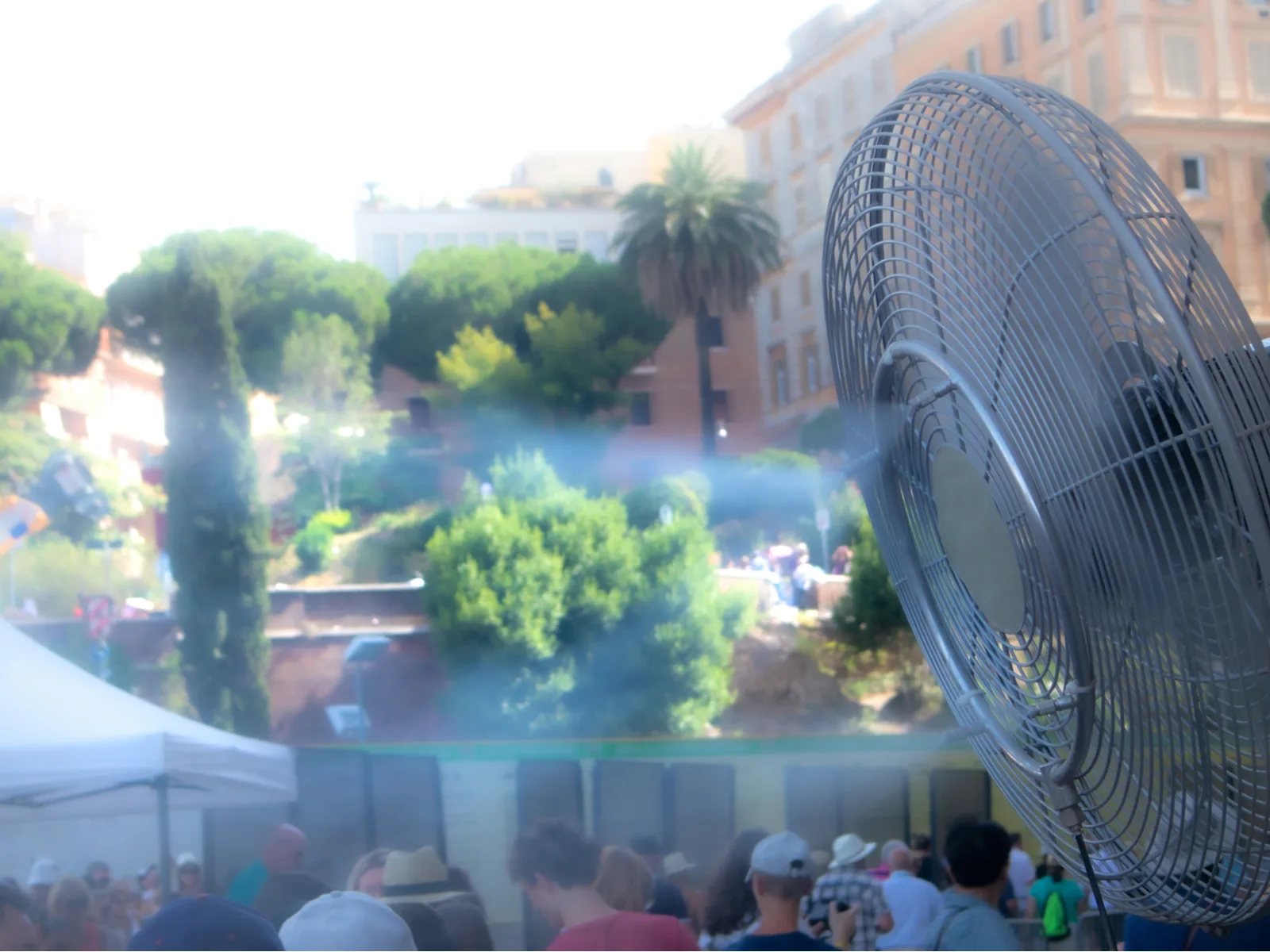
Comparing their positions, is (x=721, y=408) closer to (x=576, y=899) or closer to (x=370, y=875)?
(x=370, y=875)

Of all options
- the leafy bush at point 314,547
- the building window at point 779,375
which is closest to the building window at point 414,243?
the building window at point 779,375

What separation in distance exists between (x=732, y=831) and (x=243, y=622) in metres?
7.86

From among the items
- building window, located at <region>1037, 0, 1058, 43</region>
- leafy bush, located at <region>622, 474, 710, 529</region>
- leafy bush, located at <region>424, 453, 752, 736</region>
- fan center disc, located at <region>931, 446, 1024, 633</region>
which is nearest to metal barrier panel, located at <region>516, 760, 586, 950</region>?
fan center disc, located at <region>931, 446, 1024, 633</region>

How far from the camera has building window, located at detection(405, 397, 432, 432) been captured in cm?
2823

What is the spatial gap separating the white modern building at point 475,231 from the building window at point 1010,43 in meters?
13.4

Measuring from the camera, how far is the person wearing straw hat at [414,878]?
119 inches

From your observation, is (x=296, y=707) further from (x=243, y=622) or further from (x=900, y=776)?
(x=900, y=776)

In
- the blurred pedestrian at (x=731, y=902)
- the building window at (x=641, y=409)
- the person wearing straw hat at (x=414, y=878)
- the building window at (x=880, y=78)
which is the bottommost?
the blurred pedestrian at (x=731, y=902)

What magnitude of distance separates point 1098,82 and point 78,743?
1572 cm

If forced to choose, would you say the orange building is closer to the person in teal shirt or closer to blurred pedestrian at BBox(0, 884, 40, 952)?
the person in teal shirt

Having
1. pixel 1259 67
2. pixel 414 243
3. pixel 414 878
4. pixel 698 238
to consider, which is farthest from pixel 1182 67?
pixel 414 243

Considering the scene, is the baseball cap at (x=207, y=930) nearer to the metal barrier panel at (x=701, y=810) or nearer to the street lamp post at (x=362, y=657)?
the metal barrier panel at (x=701, y=810)

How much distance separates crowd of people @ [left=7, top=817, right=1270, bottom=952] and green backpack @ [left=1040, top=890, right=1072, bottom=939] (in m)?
0.74

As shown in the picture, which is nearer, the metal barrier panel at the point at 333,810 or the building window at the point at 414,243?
the metal barrier panel at the point at 333,810
